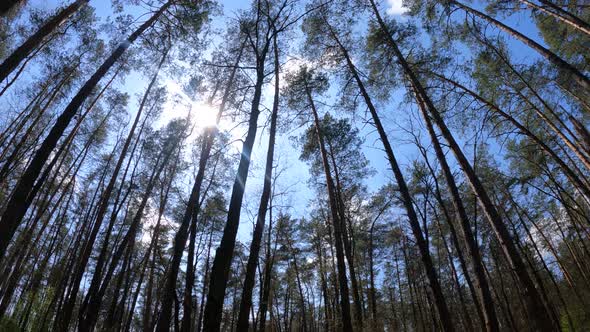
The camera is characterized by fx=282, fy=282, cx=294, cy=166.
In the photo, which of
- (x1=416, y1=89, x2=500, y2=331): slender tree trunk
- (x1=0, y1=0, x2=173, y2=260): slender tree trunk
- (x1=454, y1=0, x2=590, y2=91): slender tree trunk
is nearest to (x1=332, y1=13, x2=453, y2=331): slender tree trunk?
(x1=416, y1=89, x2=500, y2=331): slender tree trunk

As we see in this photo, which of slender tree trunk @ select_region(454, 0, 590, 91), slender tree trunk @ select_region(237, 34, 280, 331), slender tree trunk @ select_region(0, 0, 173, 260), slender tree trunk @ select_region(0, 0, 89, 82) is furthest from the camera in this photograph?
slender tree trunk @ select_region(454, 0, 590, 91)

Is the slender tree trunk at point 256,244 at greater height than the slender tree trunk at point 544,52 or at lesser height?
lesser

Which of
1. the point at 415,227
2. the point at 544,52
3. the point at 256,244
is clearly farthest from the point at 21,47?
the point at 544,52

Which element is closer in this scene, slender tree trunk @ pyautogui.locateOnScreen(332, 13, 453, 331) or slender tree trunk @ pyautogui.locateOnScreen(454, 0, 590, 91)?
slender tree trunk @ pyautogui.locateOnScreen(332, 13, 453, 331)

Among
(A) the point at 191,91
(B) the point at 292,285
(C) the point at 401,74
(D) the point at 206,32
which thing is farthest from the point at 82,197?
(C) the point at 401,74

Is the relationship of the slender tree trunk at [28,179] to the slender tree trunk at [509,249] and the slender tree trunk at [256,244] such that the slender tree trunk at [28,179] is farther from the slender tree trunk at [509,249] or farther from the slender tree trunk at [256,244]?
the slender tree trunk at [509,249]

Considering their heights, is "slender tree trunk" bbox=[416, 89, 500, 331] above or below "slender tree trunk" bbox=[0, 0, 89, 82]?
below

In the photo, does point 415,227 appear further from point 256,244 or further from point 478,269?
point 256,244

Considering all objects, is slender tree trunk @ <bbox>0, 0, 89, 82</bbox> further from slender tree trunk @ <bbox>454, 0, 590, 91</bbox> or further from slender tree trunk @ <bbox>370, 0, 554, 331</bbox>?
slender tree trunk @ <bbox>454, 0, 590, 91</bbox>

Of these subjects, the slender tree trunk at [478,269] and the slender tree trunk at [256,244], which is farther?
the slender tree trunk at [256,244]

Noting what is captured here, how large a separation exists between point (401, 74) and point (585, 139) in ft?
18.3

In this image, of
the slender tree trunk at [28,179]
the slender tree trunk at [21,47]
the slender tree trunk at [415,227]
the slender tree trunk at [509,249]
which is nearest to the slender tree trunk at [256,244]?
the slender tree trunk at [415,227]

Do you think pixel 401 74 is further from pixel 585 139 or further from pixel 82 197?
pixel 82 197

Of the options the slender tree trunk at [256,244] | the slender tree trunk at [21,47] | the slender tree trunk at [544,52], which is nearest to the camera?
the slender tree trunk at [21,47]
